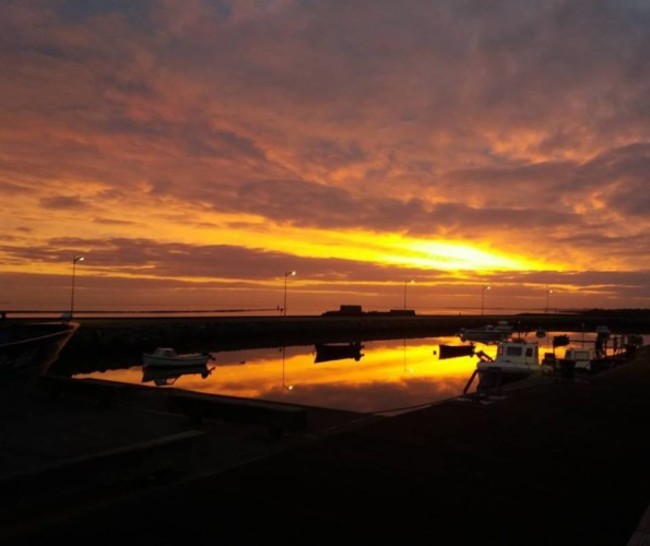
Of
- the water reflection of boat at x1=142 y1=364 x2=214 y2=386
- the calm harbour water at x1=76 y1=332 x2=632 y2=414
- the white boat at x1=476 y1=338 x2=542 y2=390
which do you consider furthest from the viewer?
the water reflection of boat at x1=142 y1=364 x2=214 y2=386

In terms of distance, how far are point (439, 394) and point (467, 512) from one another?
31470mm

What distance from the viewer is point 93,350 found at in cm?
6138

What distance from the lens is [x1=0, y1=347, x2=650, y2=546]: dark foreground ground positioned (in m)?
7.10

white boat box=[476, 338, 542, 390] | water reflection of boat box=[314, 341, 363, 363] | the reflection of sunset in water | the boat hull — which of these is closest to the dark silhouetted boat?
the reflection of sunset in water

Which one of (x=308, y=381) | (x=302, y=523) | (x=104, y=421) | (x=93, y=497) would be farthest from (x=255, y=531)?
(x=308, y=381)

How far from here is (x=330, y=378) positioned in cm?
4669

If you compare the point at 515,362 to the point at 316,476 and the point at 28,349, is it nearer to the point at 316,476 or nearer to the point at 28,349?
the point at 28,349

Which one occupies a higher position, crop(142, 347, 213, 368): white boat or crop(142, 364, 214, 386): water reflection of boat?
crop(142, 347, 213, 368): white boat

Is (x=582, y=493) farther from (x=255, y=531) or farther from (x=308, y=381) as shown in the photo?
(x=308, y=381)

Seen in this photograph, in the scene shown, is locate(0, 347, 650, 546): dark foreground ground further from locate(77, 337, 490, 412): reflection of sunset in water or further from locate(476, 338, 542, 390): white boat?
locate(476, 338, 542, 390): white boat

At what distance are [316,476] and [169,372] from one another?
3864 centimetres

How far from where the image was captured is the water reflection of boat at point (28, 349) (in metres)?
19.3

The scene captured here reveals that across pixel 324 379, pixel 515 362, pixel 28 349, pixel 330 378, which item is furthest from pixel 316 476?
pixel 330 378

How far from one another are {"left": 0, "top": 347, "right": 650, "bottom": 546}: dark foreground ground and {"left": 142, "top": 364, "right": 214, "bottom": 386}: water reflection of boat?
28.8 meters
